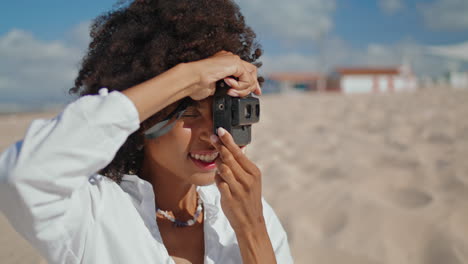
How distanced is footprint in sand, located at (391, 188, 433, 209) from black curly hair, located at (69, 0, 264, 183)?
7.40 feet

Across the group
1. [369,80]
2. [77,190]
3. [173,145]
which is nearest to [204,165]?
[173,145]

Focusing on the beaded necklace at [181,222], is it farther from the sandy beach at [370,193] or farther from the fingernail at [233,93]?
the sandy beach at [370,193]

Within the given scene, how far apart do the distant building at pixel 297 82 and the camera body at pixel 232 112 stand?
108 ft

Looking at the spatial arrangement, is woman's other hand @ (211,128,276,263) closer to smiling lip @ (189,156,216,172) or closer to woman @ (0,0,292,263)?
woman @ (0,0,292,263)

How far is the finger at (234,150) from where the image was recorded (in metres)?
1.29

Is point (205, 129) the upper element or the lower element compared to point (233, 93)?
lower

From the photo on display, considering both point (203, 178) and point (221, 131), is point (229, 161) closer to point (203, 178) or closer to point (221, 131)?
point (221, 131)

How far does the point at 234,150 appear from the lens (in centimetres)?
129

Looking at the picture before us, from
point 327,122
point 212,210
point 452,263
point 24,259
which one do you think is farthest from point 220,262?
point 327,122

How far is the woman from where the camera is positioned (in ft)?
3.22

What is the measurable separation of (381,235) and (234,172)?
1843 millimetres

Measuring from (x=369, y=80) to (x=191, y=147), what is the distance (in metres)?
33.7

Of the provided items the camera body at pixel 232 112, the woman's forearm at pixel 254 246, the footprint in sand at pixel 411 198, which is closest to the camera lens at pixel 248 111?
the camera body at pixel 232 112

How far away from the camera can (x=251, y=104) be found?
1377 mm
